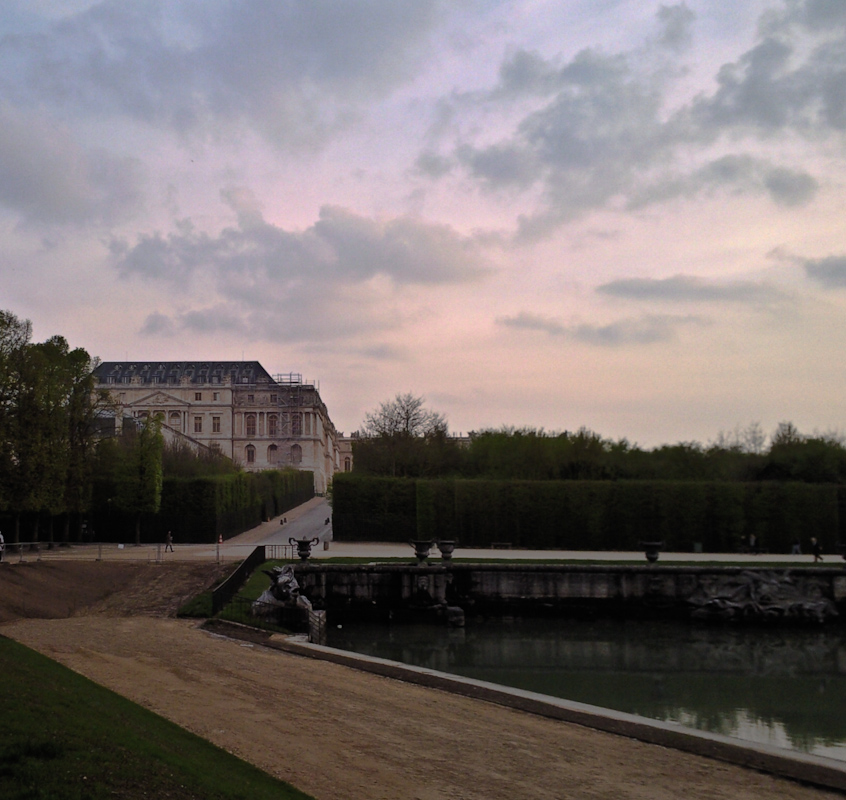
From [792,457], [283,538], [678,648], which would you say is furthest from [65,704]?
[792,457]

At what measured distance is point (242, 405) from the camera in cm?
10544

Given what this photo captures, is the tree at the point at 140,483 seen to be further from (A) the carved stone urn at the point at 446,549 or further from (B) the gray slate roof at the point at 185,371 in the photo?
(B) the gray slate roof at the point at 185,371

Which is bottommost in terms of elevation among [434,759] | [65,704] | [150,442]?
[434,759]

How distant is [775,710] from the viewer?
1459 centimetres

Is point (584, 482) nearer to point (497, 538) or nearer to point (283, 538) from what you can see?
point (497, 538)

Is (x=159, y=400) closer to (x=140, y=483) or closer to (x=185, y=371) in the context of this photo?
(x=185, y=371)

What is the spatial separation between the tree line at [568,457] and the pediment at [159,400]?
195ft

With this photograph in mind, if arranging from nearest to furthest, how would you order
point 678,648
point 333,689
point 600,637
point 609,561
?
point 333,689 < point 678,648 < point 600,637 < point 609,561

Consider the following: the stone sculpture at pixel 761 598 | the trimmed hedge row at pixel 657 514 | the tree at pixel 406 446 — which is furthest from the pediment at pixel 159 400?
the stone sculpture at pixel 761 598

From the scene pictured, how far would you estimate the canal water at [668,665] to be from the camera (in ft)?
45.6

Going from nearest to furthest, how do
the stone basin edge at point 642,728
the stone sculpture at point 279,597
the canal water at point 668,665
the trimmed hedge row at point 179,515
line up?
1. the stone basin edge at point 642,728
2. the canal water at point 668,665
3. the stone sculpture at point 279,597
4. the trimmed hedge row at point 179,515

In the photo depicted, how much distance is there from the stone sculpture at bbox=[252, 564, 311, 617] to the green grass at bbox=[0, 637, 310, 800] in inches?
385

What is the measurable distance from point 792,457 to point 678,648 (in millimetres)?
21470

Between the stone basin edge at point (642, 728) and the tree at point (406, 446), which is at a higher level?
the tree at point (406, 446)
